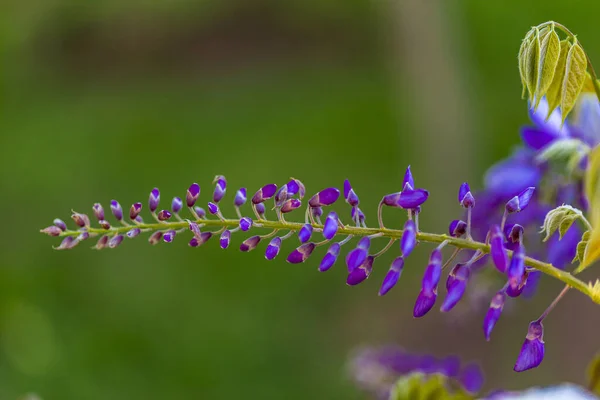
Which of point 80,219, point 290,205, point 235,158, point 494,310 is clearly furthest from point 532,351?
point 235,158

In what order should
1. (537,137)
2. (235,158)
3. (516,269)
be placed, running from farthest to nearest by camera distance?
(235,158) < (537,137) < (516,269)

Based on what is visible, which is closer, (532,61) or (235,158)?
(532,61)

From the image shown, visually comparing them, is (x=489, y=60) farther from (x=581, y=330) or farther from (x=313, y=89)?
A: (x=581, y=330)

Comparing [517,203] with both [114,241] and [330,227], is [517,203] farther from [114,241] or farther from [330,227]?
[114,241]

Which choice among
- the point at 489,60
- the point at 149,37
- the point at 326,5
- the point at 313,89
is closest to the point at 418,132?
the point at 489,60

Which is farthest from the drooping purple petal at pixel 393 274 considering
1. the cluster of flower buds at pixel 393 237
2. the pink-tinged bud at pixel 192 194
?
the pink-tinged bud at pixel 192 194

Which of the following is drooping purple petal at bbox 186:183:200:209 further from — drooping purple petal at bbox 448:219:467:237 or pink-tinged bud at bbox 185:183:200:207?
drooping purple petal at bbox 448:219:467:237

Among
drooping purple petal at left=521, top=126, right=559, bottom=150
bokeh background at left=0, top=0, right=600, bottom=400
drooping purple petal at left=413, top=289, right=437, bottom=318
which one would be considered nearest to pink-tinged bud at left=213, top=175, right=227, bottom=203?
drooping purple petal at left=413, top=289, right=437, bottom=318
